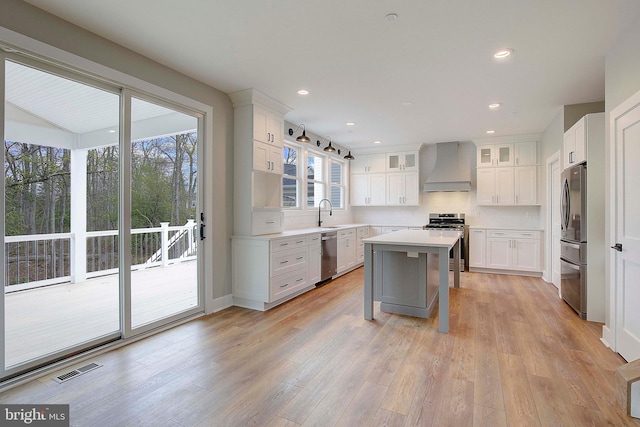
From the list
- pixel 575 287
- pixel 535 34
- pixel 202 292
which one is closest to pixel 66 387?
pixel 202 292

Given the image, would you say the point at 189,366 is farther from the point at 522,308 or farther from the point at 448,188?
the point at 448,188

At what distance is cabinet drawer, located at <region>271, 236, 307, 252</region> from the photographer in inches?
148

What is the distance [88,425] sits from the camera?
5.67 feet

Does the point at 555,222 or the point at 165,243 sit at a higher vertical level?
the point at 555,222

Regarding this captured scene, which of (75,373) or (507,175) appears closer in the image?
(75,373)

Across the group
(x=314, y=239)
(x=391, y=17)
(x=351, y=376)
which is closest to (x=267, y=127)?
(x=314, y=239)

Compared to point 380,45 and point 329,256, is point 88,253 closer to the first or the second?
point 380,45

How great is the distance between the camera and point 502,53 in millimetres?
2787

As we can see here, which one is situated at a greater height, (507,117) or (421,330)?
(507,117)

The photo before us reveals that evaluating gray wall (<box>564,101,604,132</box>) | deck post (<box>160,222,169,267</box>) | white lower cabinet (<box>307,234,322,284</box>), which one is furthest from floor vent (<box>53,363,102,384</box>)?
gray wall (<box>564,101,604,132</box>)

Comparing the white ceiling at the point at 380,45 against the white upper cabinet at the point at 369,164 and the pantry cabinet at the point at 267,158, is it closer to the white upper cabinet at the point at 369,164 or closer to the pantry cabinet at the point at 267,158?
the pantry cabinet at the point at 267,158

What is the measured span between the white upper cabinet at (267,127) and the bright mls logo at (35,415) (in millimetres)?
3006

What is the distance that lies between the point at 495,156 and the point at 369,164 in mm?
2525

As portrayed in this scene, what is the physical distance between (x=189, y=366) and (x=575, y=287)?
417 cm
